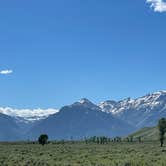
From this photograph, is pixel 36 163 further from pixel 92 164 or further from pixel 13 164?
pixel 92 164

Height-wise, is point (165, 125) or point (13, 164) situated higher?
A: point (165, 125)

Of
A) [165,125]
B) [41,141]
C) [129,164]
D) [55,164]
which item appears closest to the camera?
[129,164]

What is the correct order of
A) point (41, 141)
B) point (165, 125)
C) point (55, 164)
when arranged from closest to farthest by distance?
1. point (55, 164)
2. point (165, 125)
3. point (41, 141)

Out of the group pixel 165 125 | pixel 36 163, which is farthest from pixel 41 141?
pixel 36 163

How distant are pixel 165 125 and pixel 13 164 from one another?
3591 inches

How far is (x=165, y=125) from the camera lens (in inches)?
5448

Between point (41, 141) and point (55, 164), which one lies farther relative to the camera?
point (41, 141)

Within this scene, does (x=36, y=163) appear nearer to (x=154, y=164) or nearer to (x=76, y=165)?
(x=76, y=165)

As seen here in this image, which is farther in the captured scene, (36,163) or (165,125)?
(165,125)

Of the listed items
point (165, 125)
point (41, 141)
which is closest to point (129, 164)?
point (165, 125)

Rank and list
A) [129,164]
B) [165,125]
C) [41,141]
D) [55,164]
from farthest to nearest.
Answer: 1. [41,141]
2. [165,125]
3. [55,164]
4. [129,164]

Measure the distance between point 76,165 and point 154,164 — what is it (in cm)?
874

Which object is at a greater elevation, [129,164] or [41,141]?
[41,141]

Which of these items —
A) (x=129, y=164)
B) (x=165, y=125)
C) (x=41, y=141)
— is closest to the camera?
(x=129, y=164)
